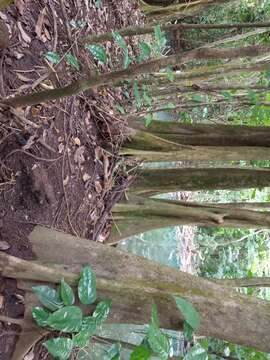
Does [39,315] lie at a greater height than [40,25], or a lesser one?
lesser

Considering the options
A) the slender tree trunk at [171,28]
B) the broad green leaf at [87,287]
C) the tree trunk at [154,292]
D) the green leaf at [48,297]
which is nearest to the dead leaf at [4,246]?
the tree trunk at [154,292]

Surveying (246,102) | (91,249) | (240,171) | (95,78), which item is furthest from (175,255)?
(95,78)

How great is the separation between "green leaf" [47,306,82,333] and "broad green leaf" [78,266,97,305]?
0.06m

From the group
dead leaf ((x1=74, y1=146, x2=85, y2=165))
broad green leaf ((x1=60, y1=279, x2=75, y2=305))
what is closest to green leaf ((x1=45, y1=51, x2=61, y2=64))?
dead leaf ((x1=74, y1=146, x2=85, y2=165))

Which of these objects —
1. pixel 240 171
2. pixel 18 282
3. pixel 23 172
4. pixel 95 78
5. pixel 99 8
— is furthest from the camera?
pixel 99 8

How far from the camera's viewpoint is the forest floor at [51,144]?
7.95 ft

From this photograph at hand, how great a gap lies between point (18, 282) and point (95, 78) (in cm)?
100

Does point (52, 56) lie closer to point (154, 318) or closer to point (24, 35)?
point (24, 35)

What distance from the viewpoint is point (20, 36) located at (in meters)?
2.64

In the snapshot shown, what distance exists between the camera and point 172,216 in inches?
123

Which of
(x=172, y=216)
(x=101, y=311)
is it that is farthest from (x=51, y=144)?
(x=101, y=311)

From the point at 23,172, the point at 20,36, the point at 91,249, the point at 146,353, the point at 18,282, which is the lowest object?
the point at 146,353

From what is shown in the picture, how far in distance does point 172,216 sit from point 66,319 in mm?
1319

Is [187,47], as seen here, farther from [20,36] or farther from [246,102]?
[20,36]
